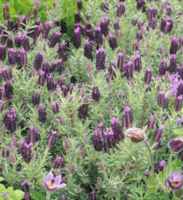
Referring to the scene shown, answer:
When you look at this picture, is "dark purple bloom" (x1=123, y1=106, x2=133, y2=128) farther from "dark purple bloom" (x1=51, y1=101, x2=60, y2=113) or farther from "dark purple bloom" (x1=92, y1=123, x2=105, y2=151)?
"dark purple bloom" (x1=51, y1=101, x2=60, y2=113)

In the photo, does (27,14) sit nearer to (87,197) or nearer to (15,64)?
Answer: (15,64)

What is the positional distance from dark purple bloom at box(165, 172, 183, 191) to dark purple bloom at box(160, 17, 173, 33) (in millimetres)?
1558

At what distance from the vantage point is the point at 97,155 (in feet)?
7.74

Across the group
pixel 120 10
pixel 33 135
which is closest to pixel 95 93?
pixel 33 135

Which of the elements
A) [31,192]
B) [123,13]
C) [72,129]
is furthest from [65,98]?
[123,13]

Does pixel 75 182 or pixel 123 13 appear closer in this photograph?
pixel 75 182

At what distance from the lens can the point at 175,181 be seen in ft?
6.57

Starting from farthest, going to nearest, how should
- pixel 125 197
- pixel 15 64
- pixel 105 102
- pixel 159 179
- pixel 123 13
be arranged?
1. pixel 123 13
2. pixel 15 64
3. pixel 105 102
4. pixel 125 197
5. pixel 159 179

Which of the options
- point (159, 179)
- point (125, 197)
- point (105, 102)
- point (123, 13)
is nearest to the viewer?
point (159, 179)

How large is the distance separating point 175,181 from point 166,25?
1608 mm

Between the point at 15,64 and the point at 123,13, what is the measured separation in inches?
39.8

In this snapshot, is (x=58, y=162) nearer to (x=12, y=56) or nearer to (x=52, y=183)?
(x=52, y=183)

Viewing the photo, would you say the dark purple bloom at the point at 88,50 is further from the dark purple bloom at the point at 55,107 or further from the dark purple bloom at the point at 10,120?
the dark purple bloom at the point at 10,120

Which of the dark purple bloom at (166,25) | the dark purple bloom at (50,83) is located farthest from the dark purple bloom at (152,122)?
the dark purple bloom at (166,25)
